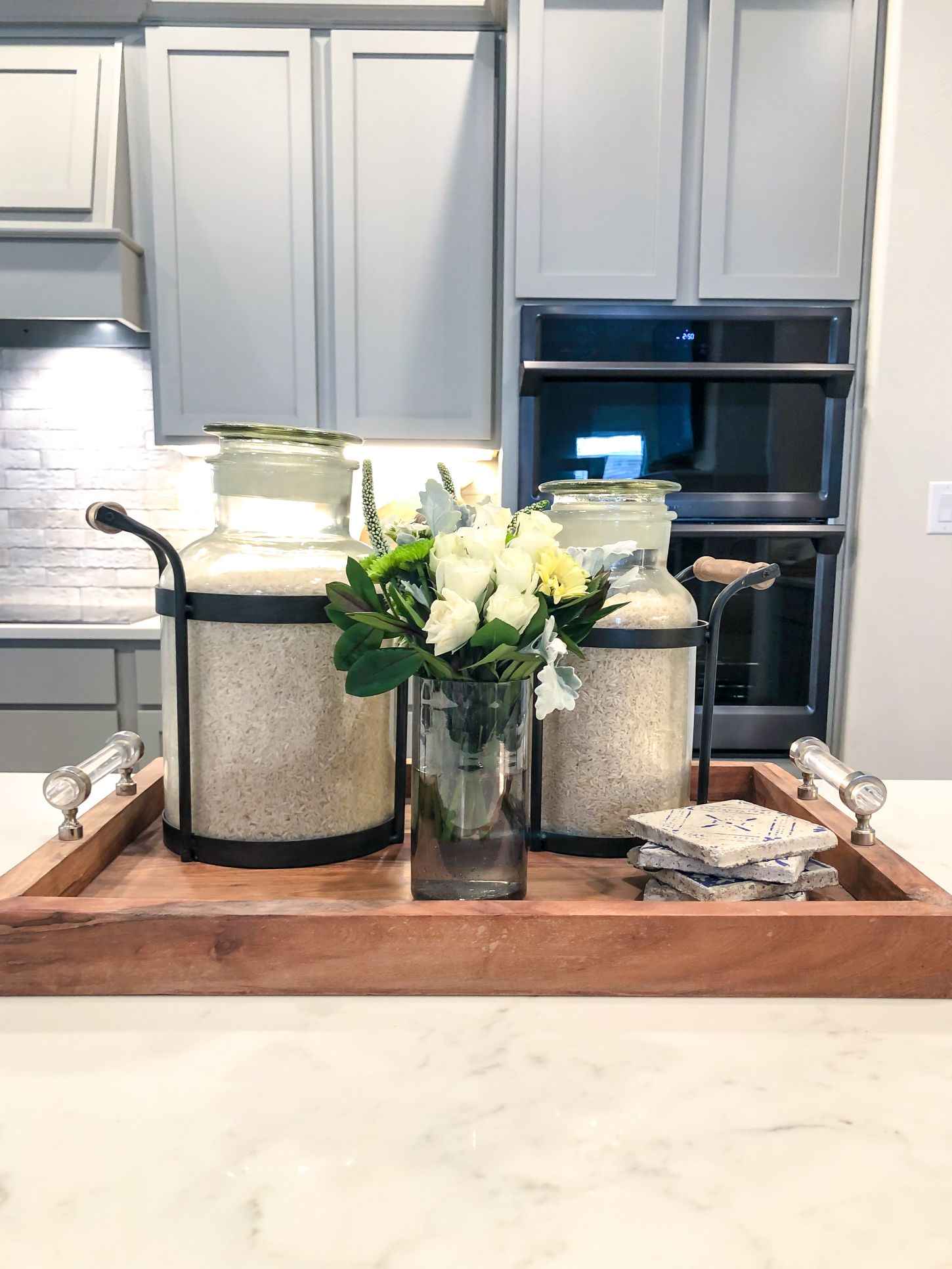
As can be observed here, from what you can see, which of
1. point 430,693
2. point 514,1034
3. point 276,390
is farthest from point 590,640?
point 276,390

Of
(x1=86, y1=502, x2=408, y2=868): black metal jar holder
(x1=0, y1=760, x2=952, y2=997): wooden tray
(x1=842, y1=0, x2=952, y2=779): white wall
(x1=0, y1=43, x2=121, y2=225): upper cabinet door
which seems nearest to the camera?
(x1=0, y1=760, x2=952, y2=997): wooden tray

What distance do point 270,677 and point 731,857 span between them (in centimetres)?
38

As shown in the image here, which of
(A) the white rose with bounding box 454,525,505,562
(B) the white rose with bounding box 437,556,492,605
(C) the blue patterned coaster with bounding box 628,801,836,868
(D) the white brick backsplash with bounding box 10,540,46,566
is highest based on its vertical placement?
(A) the white rose with bounding box 454,525,505,562

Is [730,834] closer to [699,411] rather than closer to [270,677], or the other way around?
[270,677]

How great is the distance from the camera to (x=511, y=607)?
566 millimetres

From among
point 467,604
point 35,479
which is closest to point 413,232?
point 35,479

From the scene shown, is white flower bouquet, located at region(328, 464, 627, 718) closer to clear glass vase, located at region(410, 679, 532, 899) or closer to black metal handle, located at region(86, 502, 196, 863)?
clear glass vase, located at region(410, 679, 532, 899)

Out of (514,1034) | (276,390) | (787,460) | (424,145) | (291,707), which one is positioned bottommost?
(514,1034)

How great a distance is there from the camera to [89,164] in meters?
2.23

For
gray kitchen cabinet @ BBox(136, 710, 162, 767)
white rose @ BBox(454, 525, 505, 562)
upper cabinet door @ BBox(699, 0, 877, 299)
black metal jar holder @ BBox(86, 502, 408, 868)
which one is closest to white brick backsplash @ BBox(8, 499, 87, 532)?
gray kitchen cabinet @ BBox(136, 710, 162, 767)

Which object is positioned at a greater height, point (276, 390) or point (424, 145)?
point (424, 145)

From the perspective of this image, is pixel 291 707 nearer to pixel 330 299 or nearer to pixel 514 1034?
pixel 514 1034

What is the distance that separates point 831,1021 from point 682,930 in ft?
0.33

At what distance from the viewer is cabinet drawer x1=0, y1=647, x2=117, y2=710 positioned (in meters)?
2.22
